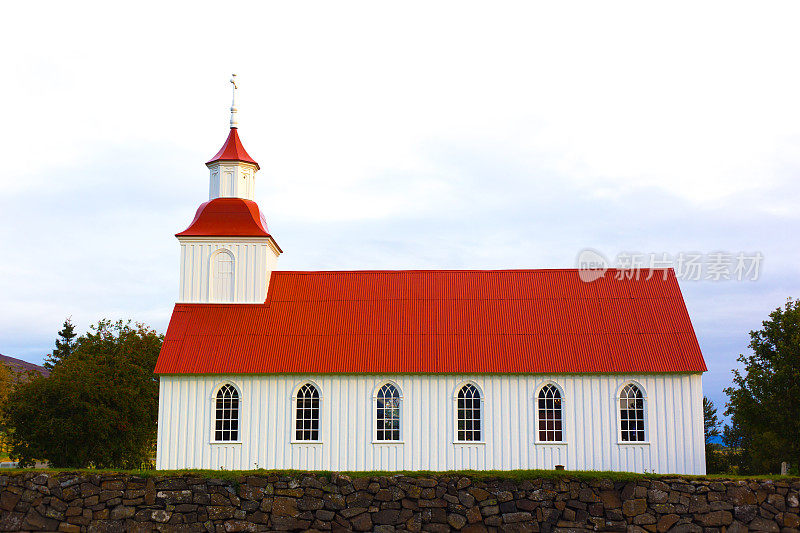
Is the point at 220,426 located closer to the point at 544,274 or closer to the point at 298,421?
the point at 298,421

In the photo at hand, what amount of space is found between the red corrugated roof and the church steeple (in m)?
4.00

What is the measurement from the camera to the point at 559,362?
27.7 meters

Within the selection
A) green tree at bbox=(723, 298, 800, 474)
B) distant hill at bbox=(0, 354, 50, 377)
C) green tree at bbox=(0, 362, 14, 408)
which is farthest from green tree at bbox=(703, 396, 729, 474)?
green tree at bbox=(0, 362, 14, 408)

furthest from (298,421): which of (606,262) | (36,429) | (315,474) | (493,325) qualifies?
(606,262)

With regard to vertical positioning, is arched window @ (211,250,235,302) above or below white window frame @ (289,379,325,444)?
above

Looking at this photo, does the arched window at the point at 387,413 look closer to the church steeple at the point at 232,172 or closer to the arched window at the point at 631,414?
the arched window at the point at 631,414

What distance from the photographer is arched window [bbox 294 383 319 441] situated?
27562mm

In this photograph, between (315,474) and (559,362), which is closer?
(315,474)

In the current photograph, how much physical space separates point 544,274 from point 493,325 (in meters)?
4.00

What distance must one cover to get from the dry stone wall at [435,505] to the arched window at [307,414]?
614 cm

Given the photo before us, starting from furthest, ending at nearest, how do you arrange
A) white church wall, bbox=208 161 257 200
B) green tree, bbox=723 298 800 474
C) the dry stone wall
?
white church wall, bbox=208 161 257 200 < green tree, bbox=723 298 800 474 < the dry stone wall

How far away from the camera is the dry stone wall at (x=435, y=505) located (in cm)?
2092

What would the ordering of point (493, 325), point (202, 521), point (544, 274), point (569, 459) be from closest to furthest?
point (202, 521) < point (569, 459) < point (493, 325) < point (544, 274)

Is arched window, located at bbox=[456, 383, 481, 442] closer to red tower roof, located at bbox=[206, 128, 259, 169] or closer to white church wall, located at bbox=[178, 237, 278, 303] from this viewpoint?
white church wall, located at bbox=[178, 237, 278, 303]
